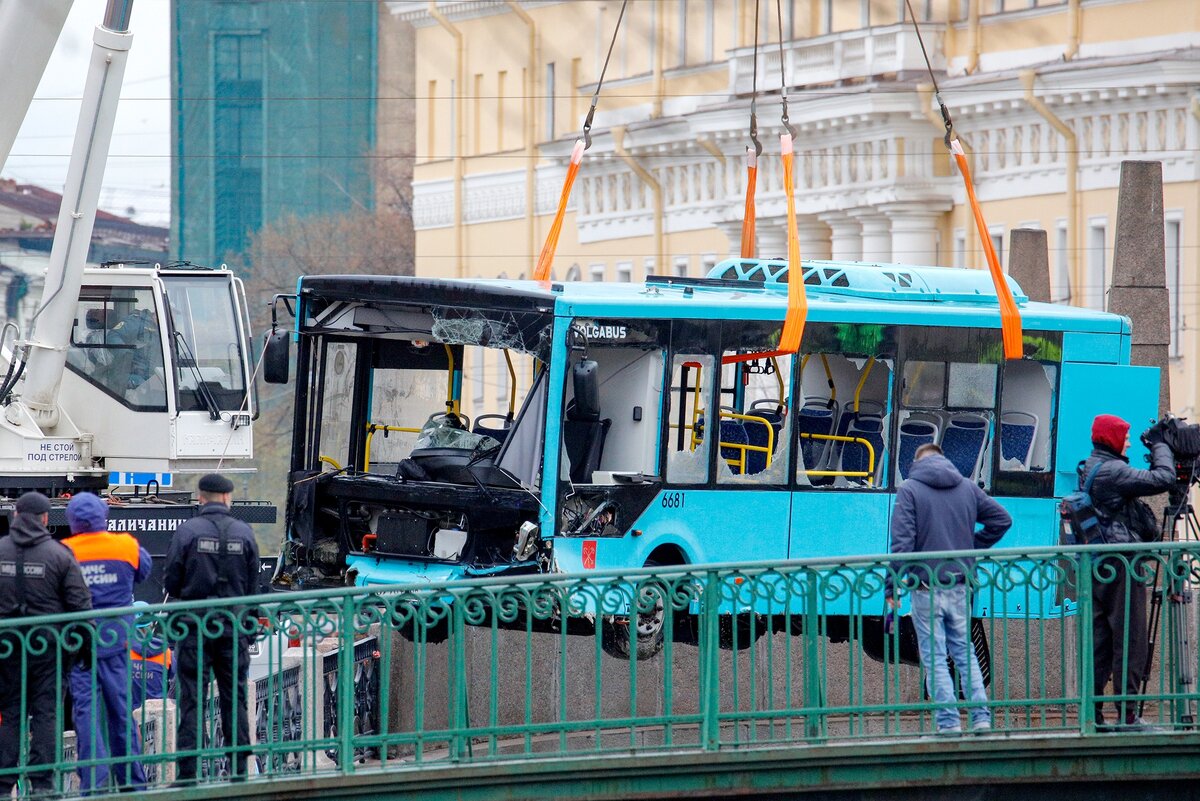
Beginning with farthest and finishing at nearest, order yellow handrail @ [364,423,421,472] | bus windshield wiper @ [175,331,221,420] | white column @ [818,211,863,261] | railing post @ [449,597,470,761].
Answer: white column @ [818,211,863,261] → bus windshield wiper @ [175,331,221,420] → yellow handrail @ [364,423,421,472] → railing post @ [449,597,470,761]

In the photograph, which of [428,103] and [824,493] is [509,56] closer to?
[428,103]

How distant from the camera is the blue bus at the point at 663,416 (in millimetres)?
18031

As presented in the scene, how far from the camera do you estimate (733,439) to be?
18.6 meters

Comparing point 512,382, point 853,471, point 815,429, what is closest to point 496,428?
point 512,382

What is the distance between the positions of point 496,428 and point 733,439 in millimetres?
1975

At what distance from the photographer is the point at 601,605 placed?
46.3 feet

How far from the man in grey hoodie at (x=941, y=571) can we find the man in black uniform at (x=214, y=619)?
3413mm

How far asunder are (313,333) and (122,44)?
371 cm

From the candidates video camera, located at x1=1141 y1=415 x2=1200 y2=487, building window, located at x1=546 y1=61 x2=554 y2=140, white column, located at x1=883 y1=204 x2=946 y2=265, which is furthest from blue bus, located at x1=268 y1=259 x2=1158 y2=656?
building window, located at x1=546 y1=61 x2=554 y2=140

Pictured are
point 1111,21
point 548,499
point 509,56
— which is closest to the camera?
point 548,499

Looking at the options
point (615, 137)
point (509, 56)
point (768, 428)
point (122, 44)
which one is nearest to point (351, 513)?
point (768, 428)

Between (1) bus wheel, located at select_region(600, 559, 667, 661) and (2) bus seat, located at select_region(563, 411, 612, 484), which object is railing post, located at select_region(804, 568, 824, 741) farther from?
(2) bus seat, located at select_region(563, 411, 612, 484)

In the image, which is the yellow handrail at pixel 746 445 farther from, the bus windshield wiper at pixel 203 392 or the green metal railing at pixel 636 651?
the bus windshield wiper at pixel 203 392

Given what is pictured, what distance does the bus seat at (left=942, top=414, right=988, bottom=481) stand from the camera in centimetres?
1898
